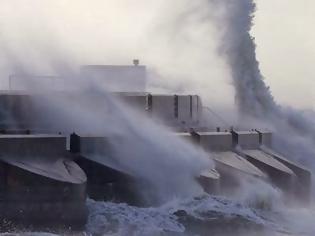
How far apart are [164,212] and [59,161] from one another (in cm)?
201

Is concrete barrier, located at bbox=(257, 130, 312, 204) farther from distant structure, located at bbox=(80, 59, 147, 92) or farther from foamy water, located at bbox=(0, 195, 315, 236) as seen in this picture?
distant structure, located at bbox=(80, 59, 147, 92)

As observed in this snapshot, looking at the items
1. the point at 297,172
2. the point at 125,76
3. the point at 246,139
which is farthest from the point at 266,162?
the point at 125,76

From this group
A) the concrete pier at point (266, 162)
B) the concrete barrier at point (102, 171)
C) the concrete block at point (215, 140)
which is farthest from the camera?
the concrete pier at point (266, 162)

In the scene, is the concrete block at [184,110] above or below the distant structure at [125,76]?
below

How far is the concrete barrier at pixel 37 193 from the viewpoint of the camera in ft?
40.4

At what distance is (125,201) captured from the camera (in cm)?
1378

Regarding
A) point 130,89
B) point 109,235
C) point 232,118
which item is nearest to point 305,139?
point 232,118

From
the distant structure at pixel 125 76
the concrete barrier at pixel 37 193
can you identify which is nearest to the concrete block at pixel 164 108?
the concrete barrier at pixel 37 193

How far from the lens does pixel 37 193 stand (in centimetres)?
1237

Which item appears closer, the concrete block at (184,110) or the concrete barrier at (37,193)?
the concrete barrier at (37,193)

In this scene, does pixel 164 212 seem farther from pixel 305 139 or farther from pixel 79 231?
pixel 305 139

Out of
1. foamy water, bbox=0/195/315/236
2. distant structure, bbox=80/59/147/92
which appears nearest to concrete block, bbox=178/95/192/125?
foamy water, bbox=0/195/315/236

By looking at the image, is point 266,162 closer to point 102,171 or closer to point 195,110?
point 195,110

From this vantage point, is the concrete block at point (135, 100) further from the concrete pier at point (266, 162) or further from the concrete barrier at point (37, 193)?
the concrete barrier at point (37, 193)
